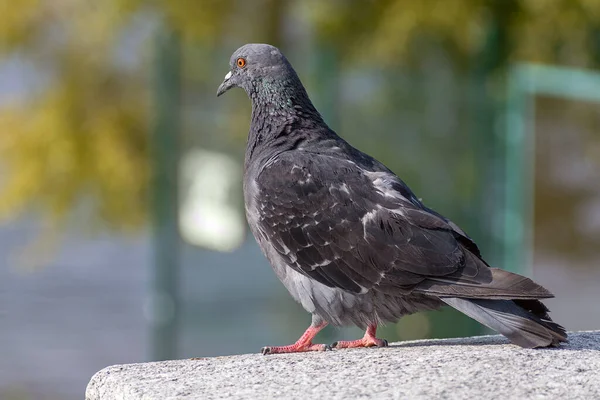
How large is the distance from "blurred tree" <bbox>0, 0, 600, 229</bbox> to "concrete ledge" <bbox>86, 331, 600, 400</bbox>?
5633mm

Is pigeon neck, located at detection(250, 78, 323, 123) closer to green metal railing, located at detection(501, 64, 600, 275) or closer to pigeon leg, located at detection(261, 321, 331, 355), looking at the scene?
pigeon leg, located at detection(261, 321, 331, 355)

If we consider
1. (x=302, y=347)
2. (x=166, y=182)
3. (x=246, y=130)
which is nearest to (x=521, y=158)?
(x=246, y=130)

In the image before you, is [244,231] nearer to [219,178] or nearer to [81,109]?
[219,178]

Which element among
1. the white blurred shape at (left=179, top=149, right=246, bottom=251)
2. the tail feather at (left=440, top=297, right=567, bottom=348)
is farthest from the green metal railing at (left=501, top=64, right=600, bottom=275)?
the tail feather at (left=440, top=297, right=567, bottom=348)

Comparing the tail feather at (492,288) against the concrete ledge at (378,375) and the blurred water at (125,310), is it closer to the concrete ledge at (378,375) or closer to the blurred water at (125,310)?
the concrete ledge at (378,375)

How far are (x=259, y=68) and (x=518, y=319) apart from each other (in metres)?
1.84

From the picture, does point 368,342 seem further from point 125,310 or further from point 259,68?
point 125,310

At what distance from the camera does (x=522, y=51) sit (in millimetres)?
9969

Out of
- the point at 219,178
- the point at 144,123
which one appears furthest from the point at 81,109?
the point at 219,178

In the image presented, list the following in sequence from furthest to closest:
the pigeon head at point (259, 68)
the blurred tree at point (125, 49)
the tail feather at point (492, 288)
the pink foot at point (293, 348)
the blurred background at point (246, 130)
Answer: the blurred tree at point (125, 49)
the blurred background at point (246, 130)
the pigeon head at point (259, 68)
the pink foot at point (293, 348)
the tail feather at point (492, 288)

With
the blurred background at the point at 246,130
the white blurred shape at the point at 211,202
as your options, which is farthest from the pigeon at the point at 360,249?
the white blurred shape at the point at 211,202

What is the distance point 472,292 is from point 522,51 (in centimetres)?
612

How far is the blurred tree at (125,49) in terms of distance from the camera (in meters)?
9.76

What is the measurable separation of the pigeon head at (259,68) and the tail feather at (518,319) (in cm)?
145
